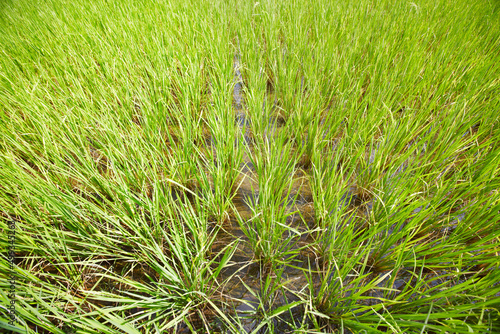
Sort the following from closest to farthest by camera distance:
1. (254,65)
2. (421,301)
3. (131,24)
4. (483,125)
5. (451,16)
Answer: (421,301), (483,125), (254,65), (131,24), (451,16)

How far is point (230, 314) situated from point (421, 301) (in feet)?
1.99

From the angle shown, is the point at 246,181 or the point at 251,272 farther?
the point at 246,181

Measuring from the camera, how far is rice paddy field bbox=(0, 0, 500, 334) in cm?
75

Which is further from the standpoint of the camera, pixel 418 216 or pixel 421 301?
pixel 418 216

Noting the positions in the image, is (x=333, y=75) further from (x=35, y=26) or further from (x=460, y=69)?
(x=35, y=26)

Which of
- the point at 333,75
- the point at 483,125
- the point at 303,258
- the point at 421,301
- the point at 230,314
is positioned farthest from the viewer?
the point at 333,75

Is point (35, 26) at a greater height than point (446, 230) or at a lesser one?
greater

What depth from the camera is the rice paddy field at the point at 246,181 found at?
75 cm

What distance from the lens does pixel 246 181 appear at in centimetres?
131

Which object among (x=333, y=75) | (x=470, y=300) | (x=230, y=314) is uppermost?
(x=333, y=75)

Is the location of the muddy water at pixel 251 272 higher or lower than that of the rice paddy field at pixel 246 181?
lower

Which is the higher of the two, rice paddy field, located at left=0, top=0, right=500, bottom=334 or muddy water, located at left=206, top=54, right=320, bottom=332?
rice paddy field, located at left=0, top=0, right=500, bottom=334

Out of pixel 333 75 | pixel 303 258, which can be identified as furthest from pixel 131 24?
pixel 303 258

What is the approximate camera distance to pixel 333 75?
1.64m
